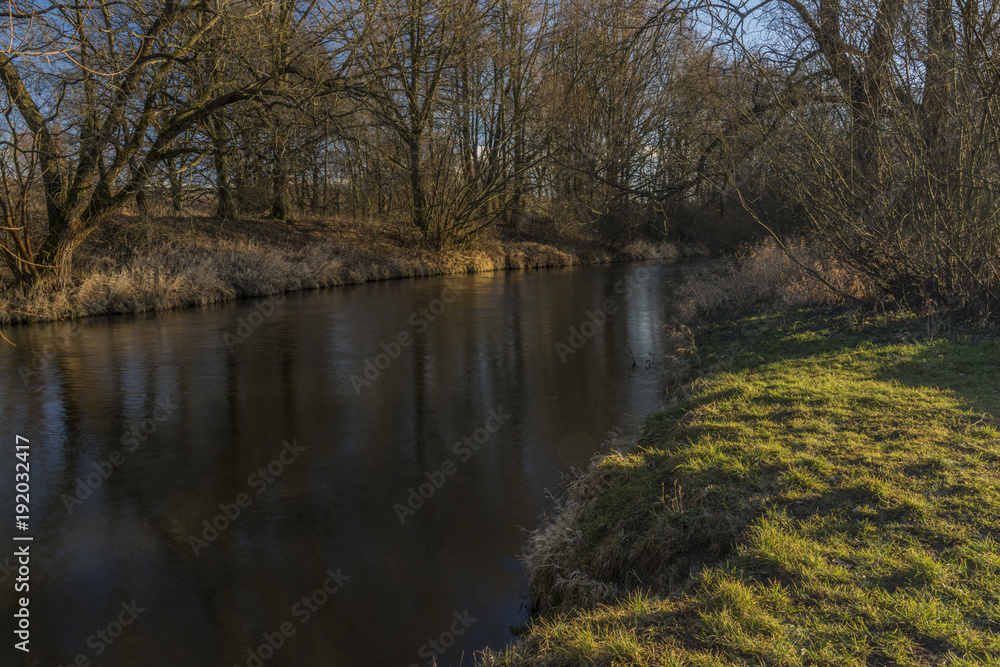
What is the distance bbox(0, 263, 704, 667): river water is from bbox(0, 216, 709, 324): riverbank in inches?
106

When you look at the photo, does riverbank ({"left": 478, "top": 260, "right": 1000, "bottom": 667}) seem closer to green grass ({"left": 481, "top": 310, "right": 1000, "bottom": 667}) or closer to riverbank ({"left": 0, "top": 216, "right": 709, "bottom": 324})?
green grass ({"left": 481, "top": 310, "right": 1000, "bottom": 667})

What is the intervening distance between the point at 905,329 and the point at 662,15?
661 centimetres

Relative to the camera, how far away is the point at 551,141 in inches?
874

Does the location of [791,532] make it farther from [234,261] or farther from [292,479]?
[234,261]

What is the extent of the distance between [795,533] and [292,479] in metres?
4.46

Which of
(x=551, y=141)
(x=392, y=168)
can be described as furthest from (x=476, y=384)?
(x=392, y=168)

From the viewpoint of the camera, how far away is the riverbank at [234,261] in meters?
16.4

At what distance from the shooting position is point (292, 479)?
253 inches

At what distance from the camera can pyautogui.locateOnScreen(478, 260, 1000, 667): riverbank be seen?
9.96 ft

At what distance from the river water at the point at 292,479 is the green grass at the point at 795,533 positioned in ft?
2.54

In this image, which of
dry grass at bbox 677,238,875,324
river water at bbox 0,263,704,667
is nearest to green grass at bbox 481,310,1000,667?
river water at bbox 0,263,704,667

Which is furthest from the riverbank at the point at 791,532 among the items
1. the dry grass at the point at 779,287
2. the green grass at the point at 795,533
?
the dry grass at the point at 779,287

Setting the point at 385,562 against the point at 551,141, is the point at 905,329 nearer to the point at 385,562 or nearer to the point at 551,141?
the point at 385,562

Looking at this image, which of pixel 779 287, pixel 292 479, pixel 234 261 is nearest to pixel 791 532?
pixel 292 479
